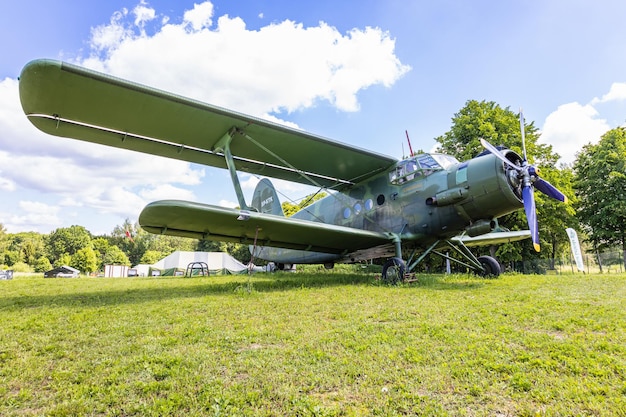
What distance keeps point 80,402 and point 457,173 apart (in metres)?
9.27

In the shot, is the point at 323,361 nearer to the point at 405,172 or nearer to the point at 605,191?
the point at 405,172

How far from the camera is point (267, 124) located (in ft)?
31.3

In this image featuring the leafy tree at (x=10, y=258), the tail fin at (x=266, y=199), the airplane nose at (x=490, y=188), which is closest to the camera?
the airplane nose at (x=490, y=188)

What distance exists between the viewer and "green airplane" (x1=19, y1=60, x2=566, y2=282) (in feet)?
25.6

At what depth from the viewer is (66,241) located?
87375mm

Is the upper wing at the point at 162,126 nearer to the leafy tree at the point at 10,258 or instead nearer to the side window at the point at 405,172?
the side window at the point at 405,172

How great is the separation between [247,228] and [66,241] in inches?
3930

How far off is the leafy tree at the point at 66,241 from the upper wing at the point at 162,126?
9183cm

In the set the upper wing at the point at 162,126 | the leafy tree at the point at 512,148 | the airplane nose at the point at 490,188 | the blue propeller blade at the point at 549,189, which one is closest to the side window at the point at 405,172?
the upper wing at the point at 162,126

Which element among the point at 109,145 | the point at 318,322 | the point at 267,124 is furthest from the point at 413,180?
the point at 109,145

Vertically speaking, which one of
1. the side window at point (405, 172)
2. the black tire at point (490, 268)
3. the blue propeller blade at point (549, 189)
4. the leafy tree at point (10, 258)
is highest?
the side window at point (405, 172)

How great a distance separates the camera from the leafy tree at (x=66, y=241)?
8556cm

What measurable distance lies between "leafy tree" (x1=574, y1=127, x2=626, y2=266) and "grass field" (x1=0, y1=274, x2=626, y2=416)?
28.3 m

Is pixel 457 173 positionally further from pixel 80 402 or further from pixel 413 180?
pixel 80 402
